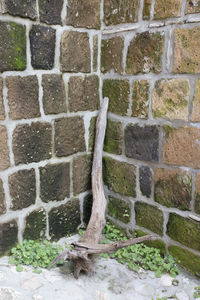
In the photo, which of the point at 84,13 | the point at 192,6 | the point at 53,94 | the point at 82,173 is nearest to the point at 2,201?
the point at 82,173

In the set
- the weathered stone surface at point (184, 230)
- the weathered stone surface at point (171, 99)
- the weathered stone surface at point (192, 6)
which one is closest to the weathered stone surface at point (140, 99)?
the weathered stone surface at point (171, 99)

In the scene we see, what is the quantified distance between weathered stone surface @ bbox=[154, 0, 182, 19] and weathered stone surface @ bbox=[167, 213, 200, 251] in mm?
1203

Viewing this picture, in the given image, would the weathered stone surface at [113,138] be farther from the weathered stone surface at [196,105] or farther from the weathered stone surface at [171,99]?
the weathered stone surface at [196,105]

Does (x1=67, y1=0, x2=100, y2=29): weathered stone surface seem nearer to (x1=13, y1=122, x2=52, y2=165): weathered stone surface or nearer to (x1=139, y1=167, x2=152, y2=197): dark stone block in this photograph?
(x1=13, y1=122, x2=52, y2=165): weathered stone surface

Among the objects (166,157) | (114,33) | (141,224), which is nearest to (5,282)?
(141,224)

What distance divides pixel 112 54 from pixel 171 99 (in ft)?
1.86

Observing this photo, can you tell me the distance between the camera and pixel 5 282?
152cm

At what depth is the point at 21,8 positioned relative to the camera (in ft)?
5.21

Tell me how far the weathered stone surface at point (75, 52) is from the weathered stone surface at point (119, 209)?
0.98 metres

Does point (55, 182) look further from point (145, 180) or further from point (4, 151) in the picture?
point (145, 180)

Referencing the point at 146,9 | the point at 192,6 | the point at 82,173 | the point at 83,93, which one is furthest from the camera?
the point at 82,173

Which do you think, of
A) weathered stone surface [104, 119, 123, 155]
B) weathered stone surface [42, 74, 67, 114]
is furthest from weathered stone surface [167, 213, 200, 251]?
weathered stone surface [42, 74, 67, 114]

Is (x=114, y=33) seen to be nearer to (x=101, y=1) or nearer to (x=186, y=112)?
(x=101, y=1)

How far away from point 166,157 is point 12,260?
1133 mm
